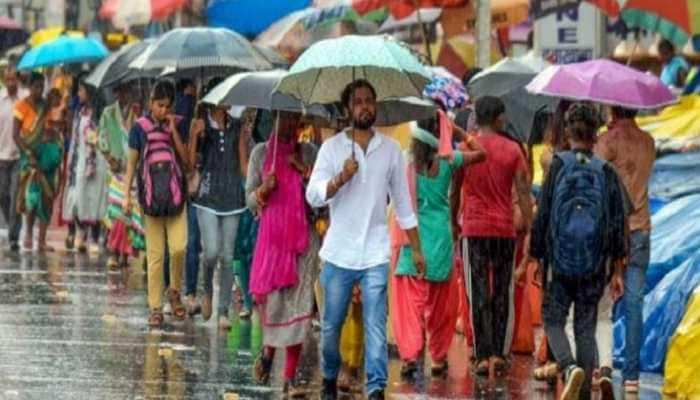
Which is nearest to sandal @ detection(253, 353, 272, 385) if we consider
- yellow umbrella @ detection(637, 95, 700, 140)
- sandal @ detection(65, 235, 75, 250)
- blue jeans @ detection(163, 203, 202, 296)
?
blue jeans @ detection(163, 203, 202, 296)

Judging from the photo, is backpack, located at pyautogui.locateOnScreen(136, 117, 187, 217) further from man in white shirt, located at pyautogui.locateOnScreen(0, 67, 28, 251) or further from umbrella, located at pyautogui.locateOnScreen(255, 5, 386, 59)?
man in white shirt, located at pyautogui.locateOnScreen(0, 67, 28, 251)

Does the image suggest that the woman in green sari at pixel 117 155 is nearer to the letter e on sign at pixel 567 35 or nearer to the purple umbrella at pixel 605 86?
the letter e on sign at pixel 567 35

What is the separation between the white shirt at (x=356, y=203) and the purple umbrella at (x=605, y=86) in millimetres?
1995

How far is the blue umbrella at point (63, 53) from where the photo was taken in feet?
91.1

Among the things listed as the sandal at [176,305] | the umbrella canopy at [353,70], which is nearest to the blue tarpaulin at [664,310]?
the umbrella canopy at [353,70]

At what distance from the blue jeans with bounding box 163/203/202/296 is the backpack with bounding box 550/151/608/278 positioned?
640 centimetres

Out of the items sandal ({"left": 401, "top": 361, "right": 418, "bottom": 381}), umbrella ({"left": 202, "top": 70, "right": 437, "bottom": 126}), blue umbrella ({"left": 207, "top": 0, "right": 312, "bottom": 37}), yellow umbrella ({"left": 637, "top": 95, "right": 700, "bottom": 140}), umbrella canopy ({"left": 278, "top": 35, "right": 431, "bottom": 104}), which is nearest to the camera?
umbrella canopy ({"left": 278, "top": 35, "right": 431, "bottom": 104})

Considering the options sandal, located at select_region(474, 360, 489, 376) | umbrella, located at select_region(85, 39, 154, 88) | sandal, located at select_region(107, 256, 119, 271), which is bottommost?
sandal, located at select_region(107, 256, 119, 271)

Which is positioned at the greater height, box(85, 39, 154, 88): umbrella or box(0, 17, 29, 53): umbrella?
box(85, 39, 154, 88): umbrella

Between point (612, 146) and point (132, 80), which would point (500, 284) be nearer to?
point (612, 146)

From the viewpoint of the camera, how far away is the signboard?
934 inches

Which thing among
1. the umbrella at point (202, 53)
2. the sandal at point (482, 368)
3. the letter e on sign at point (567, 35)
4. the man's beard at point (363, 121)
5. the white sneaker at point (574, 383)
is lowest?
the sandal at point (482, 368)

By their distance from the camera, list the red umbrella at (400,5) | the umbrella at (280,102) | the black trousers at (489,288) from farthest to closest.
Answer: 1. the red umbrella at (400,5)
2. the black trousers at (489,288)
3. the umbrella at (280,102)

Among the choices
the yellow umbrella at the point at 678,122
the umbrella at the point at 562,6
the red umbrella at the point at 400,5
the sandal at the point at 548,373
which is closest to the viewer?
the sandal at the point at 548,373
